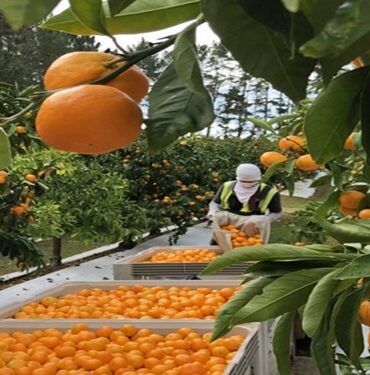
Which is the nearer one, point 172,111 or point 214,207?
point 172,111

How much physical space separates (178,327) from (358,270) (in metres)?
1.81

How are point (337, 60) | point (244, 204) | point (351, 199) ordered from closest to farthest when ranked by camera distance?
point (337, 60), point (351, 199), point (244, 204)

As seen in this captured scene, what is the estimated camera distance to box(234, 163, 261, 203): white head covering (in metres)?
4.81

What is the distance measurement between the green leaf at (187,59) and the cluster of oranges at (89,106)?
0.15ft

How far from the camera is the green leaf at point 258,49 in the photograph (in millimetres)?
367

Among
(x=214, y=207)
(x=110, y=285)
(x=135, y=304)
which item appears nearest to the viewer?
(x=135, y=304)

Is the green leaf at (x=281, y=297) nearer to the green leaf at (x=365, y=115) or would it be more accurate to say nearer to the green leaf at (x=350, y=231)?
the green leaf at (x=350, y=231)

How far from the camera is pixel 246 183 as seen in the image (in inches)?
191

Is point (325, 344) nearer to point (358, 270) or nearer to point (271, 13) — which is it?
point (358, 270)

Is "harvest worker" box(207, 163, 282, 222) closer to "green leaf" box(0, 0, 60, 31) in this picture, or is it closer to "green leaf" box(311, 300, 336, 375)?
"green leaf" box(311, 300, 336, 375)

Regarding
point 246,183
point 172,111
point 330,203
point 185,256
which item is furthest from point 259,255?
point 246,183

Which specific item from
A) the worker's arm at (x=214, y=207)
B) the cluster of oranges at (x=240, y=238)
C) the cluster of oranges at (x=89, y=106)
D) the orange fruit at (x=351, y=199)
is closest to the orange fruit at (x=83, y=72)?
the cluster of oranges at (x=89, y=106)

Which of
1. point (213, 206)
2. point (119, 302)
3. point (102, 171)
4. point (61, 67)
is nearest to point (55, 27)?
point (61, 67)

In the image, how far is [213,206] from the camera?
4891 mm
